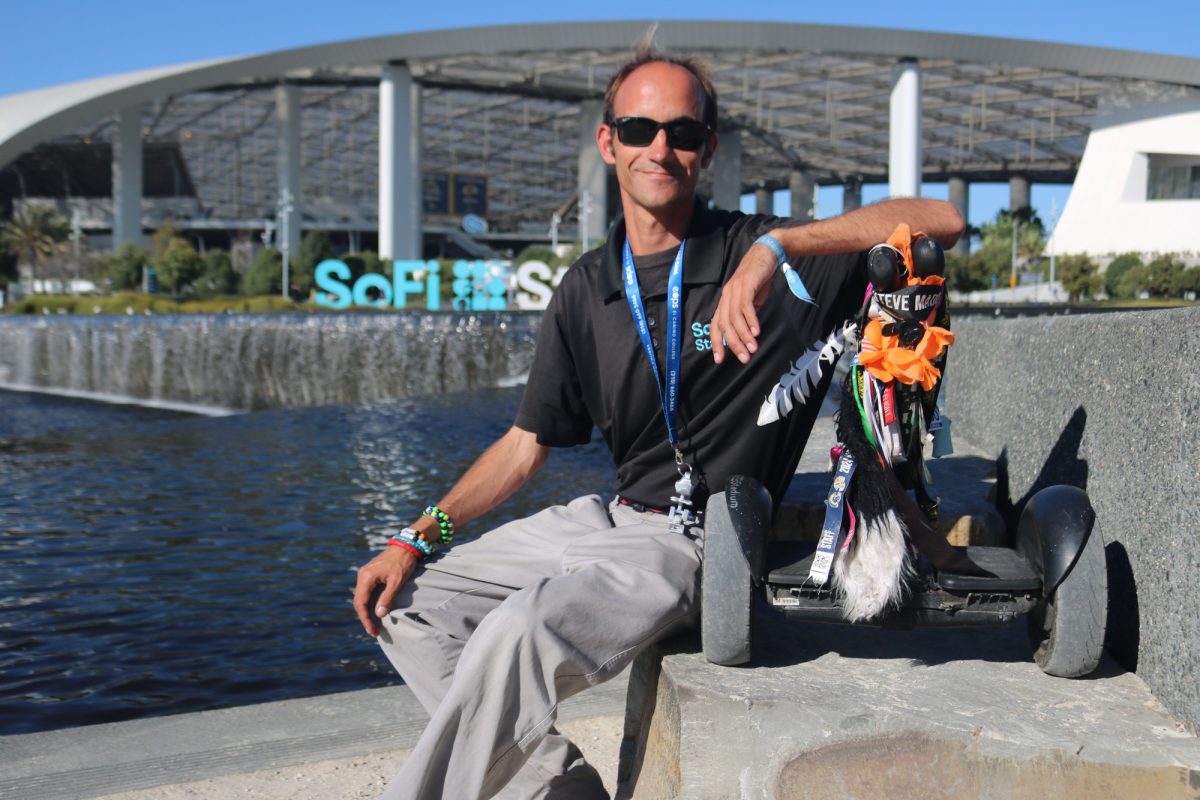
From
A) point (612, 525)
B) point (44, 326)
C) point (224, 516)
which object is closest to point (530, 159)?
point (44, 326)

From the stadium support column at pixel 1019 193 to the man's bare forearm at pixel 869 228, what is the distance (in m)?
79.1

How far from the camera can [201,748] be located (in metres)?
3.05

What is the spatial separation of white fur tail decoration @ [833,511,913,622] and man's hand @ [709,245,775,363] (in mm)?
398

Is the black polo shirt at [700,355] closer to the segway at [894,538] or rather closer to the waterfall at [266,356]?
the segway at [894,538]

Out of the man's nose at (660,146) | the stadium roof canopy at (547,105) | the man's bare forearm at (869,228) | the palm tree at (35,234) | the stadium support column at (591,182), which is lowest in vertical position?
the man's bare forearm at (869,228)

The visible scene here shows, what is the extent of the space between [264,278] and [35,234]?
2821 centimetres

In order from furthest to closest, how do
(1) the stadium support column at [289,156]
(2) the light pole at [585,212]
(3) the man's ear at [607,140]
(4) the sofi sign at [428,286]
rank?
(2) the light pole at [585,212]
(1) the stadium support column at [289,156]
(4) the sofi sign at [428,286]
(3) the man's ear at [607,140]

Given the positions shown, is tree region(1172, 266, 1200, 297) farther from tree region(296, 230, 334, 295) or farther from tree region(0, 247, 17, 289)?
tree region(0, 247, 17, 289)

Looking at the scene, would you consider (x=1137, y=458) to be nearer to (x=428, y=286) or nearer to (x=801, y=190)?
(x=428, y=286)

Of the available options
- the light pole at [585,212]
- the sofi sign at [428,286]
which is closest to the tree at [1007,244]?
the light pole at [585,212]

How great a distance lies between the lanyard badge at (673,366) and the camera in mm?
2412

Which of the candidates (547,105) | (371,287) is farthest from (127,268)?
(547,105)

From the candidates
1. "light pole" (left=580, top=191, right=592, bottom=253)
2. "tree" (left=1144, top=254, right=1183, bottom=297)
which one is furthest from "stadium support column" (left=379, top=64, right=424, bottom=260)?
"tree" (left=1144, top=254, right=1183, bottom=297)

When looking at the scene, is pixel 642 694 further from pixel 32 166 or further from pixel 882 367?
pixel 32 166
